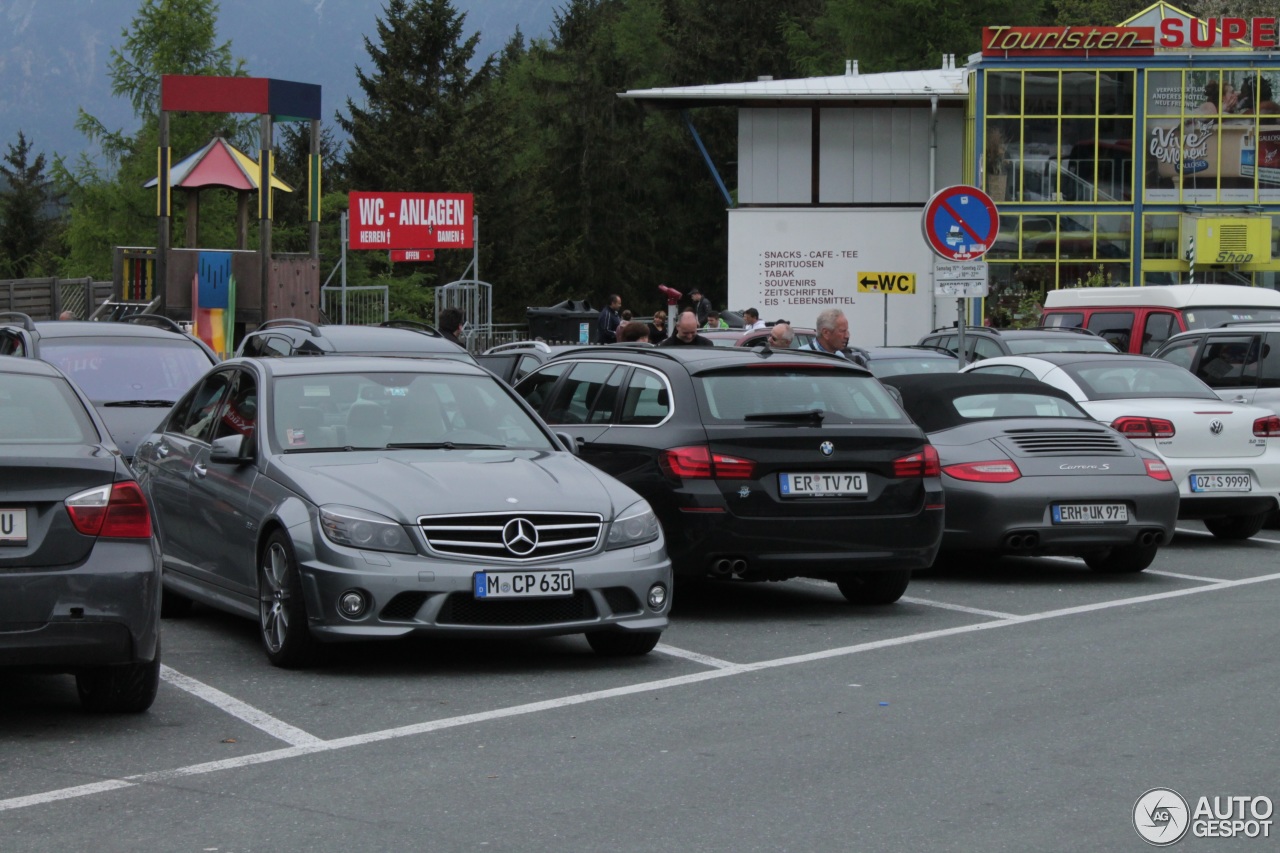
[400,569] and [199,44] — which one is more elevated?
[199,44]

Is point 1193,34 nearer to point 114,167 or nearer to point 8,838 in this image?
point 114,167

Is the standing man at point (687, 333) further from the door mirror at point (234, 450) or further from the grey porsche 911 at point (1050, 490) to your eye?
the door mirror at point (234, 450)

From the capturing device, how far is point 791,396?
1030 cm

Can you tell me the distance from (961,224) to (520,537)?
876 cm

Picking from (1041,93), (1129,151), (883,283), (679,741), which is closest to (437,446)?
(679,741)

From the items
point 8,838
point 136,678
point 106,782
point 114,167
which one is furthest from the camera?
point 114,167

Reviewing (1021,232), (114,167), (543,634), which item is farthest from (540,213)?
(543,634)

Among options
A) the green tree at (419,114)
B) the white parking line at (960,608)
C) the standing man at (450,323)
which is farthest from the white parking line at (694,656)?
the green tree at (419,114)

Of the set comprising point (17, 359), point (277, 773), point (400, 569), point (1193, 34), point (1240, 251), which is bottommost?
point (277, 773)

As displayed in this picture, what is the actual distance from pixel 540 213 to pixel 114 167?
70.8 feet

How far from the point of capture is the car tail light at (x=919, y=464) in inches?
404

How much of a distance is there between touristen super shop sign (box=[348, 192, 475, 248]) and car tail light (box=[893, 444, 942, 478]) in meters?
33.0

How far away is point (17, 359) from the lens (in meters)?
7.69

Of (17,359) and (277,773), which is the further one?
(17,359)
